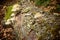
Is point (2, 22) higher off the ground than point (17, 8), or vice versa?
A: point (17, 8)

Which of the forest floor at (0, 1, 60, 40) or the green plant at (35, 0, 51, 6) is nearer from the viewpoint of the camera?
the forest floor at (0, 1, 60, 40)

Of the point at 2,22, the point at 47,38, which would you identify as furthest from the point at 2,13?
the point at 47,38

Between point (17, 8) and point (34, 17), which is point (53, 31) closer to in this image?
point (34, 17)

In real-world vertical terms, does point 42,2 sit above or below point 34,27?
above

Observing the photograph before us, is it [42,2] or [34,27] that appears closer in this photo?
[34,27]

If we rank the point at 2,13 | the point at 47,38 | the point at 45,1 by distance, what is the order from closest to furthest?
the point at 47,38 → the point at 45,1 → the point at 2,13

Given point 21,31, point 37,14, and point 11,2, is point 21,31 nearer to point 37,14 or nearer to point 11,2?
point 37,14

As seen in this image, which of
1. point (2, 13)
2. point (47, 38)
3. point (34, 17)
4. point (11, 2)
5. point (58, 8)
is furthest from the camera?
point (11, 2)

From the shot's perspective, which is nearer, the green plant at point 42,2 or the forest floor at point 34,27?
the forest floor at point 34,27

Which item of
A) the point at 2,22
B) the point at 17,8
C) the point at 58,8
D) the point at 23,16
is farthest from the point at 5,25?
the point at 58,8

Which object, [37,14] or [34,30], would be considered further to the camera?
[37,14]
